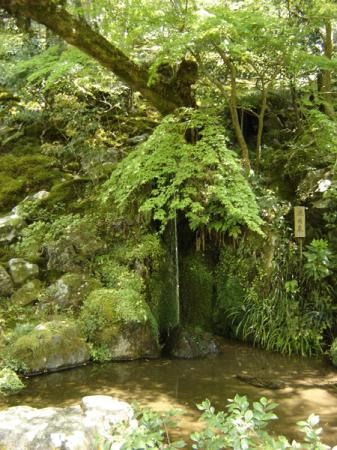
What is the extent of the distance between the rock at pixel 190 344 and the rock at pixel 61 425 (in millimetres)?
3175

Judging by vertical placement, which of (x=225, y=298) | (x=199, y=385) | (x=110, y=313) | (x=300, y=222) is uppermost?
(x=300, y=222)

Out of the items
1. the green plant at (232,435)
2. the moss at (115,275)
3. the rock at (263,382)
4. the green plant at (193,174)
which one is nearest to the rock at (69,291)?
the moss at (115,275)

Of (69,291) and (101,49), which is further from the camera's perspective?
(69,291)

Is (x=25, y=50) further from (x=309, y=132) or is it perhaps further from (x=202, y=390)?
(x=202, y=390)

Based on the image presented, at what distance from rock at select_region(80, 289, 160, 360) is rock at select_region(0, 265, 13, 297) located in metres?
1.68

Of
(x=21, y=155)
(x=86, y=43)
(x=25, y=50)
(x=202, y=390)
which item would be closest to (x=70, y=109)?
(x=21, y=155)

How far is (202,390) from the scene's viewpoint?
19.3 feet

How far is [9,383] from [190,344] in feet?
9.83

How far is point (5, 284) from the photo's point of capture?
8203mm

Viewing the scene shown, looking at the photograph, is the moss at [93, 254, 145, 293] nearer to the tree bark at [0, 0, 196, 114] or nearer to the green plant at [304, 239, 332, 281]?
the green plant at [304, 239, 332, 281]

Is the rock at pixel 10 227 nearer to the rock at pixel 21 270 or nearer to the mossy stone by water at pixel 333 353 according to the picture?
the rock at pixel 21 270

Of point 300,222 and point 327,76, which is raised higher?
point 327,76

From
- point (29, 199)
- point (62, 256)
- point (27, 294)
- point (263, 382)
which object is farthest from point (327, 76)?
point (27, 294)

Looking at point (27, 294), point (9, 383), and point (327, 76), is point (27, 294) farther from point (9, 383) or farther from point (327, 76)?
point (327, 76)
